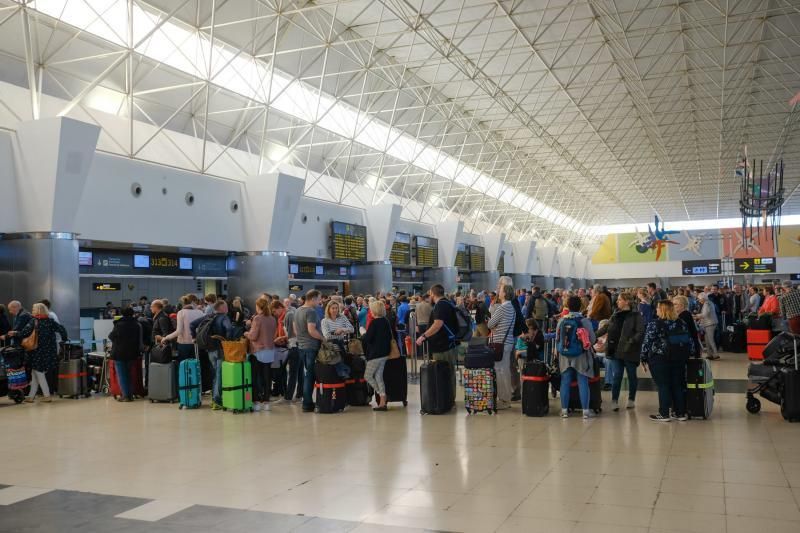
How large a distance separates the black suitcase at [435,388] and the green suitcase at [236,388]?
8.57 ft

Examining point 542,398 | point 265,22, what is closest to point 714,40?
→ point 265,22

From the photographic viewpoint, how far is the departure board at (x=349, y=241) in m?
25.7

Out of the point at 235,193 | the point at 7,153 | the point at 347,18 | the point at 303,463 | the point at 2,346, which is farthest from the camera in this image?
the point at 347,18

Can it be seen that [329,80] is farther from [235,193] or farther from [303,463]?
[303,463]

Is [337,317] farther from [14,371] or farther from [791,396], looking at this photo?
[791,396]

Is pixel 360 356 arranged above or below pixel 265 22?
below

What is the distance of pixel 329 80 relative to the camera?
81.4 feet

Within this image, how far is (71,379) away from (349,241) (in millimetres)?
15308

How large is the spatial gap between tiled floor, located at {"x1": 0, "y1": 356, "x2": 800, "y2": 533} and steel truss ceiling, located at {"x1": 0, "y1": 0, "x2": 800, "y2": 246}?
9.78m

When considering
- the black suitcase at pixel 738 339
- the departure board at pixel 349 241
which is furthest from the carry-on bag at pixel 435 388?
the departure board at pixel 349 241

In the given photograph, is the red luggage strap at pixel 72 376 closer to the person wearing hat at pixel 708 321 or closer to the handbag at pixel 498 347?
the handbag at pixel 498 347

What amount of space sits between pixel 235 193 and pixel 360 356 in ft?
36.3

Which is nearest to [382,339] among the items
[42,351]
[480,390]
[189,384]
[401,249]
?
[480,390]

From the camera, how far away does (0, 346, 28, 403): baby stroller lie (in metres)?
11.2
